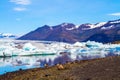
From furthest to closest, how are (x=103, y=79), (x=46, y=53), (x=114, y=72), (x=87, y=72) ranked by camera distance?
(x=46, y=53) < (x=87, y=72) < (x=114, y=72) < (x=103, y=79)

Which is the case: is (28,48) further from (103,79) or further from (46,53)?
(103,79)

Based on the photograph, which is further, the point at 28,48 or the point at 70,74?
the point at 28,48

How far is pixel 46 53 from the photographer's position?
60.0 metres

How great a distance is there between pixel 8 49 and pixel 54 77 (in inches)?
1598

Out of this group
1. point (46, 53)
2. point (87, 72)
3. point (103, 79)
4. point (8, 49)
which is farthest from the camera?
point (46, 53)

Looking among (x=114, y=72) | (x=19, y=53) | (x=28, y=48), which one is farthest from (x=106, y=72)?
(x=28, y=48)

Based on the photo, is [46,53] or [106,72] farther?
[46,53]

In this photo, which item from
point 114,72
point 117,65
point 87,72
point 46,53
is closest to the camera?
point 114,72

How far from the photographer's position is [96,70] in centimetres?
1719

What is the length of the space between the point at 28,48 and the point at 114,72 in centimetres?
4767

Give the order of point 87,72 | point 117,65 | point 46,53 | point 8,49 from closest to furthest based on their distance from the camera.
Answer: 1. point 87,72
2. point 117,65
3. point 8,49
4. point 46,53

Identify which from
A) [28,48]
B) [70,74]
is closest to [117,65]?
[70,74]

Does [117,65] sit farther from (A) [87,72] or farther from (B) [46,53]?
(B) [46,53]

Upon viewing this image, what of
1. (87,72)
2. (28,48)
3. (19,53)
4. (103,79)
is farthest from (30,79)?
(28,48)
